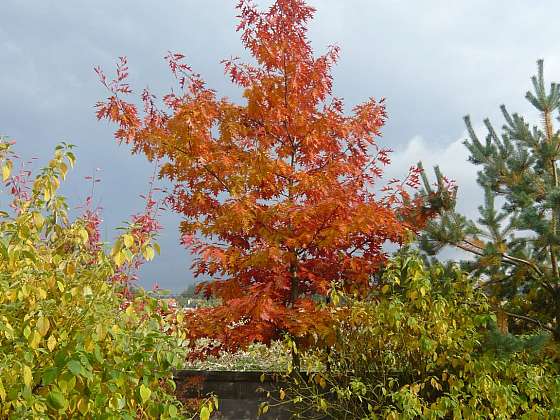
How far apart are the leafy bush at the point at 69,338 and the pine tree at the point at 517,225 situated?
3.81 metres

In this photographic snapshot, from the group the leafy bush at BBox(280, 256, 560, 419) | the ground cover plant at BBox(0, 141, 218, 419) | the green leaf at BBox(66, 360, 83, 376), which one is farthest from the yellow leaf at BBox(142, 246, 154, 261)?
the leafy bush at BBox(280, 256, 560, 419)

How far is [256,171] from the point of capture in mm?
7586

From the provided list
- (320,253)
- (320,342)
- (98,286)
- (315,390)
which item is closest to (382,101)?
(320,253)

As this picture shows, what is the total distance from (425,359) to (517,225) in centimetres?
192

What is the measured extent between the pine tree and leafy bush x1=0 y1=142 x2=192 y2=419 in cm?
381

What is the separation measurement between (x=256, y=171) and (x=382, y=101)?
214 centimetres

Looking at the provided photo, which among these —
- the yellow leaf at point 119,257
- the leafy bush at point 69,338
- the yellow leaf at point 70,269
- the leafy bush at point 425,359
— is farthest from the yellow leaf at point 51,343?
the leafy bush at point 425,359

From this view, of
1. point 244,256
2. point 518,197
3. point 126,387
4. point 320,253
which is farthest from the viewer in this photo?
point 320,253

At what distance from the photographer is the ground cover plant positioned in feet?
13.1

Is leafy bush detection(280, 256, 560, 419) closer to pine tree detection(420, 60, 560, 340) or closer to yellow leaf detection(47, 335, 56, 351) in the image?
pine tree detection(420, 60, 560, 340)

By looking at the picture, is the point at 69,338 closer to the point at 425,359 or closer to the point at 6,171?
the point at 6,171

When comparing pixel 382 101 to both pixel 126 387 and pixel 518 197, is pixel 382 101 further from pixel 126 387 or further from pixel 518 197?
pixel 126 387

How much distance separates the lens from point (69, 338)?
455 centimetres

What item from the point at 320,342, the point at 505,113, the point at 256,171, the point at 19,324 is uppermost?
the point at 505,113
